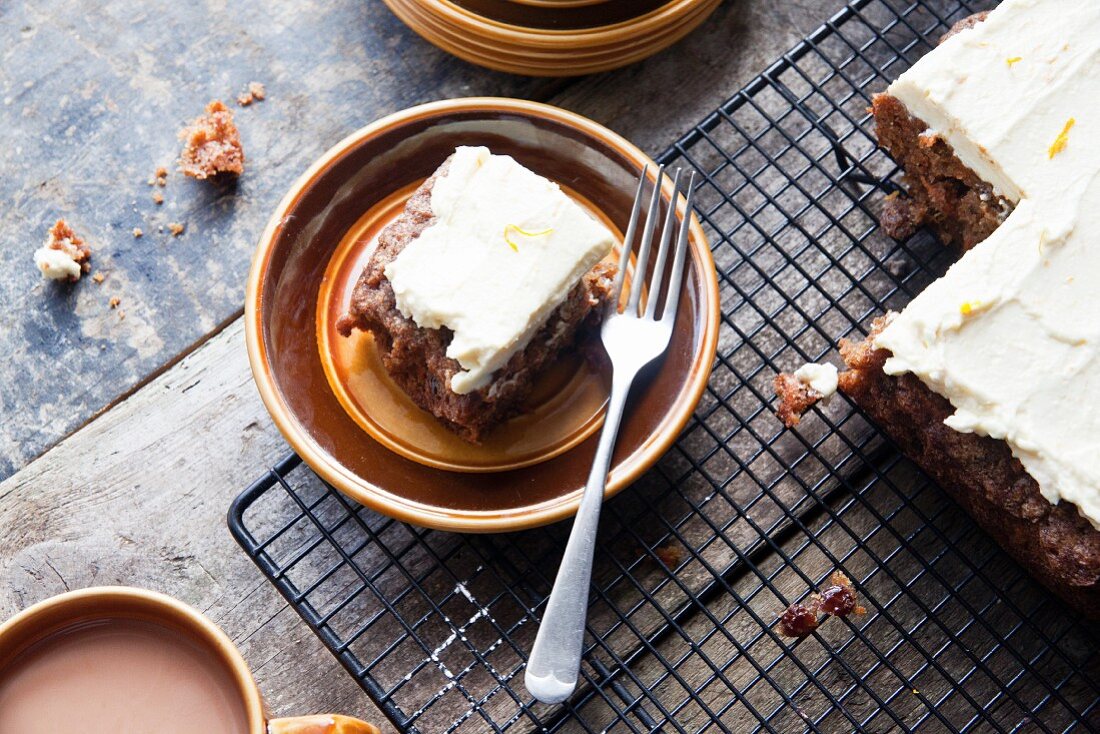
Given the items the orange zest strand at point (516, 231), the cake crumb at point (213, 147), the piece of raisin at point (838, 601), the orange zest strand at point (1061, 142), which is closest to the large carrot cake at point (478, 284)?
the orange zest strand at point (516, 231)

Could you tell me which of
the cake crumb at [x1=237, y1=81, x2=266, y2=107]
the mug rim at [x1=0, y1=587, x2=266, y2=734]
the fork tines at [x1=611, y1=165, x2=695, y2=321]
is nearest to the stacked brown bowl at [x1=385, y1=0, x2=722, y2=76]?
the fork tines at [x1=611, y1=165, x2=695, y2=321]

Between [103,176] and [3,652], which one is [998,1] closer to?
[103,176]

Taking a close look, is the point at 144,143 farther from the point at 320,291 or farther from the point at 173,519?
the point at 173,519

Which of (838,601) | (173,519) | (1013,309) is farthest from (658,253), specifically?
(173,519)

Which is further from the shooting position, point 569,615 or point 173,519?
→ point 173,519

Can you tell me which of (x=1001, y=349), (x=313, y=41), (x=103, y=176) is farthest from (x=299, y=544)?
(x=1001, y=349)

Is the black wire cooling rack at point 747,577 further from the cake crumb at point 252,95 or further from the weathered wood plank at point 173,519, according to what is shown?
the cake crumb at point 252,95
